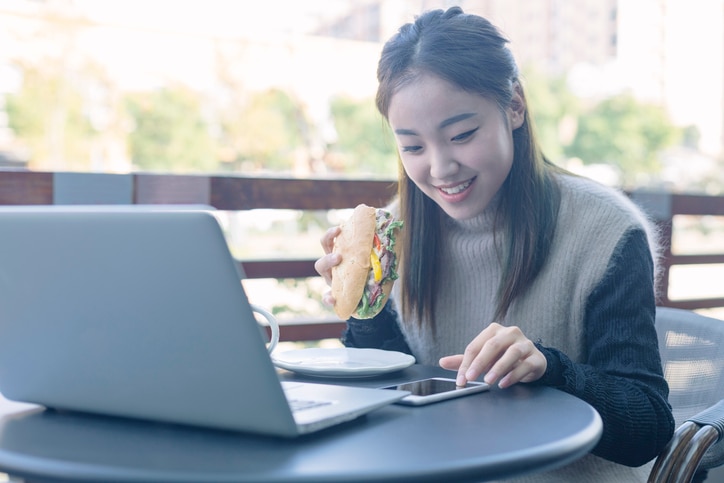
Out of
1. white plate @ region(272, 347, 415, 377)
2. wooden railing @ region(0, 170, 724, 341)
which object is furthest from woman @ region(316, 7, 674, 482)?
wooden railing @ region(0, 170, 724, 341)

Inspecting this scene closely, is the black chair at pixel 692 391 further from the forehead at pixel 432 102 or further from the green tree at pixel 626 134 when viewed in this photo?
the green tree at pixel 626 134

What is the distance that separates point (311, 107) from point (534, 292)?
78.1ft

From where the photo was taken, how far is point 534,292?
1.56 metres

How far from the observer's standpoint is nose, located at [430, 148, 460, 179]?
Answer: 1456 mm

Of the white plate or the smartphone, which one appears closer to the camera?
the smartphone

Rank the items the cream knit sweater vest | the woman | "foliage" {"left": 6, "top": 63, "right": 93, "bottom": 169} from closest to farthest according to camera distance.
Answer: the woman, the cream knit sweater vest, "foliage" {"left": 6, "top": 63, "right": 93, "bottom": 169}

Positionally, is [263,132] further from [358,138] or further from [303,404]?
[303,404]

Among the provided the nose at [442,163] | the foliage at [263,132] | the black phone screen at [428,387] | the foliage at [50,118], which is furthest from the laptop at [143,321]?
the foliage at [263,132]

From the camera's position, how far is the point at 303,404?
92 cm

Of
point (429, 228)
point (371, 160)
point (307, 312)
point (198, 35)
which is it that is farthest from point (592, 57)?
point (429, 228)

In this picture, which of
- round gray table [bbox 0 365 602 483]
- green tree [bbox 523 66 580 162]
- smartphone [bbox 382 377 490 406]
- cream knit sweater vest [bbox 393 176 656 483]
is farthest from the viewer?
green tree [bbox 523 66 580 162]

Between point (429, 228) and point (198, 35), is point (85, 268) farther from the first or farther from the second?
point (198, 35)

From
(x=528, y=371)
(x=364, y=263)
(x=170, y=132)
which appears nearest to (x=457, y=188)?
(x=364, y=263)

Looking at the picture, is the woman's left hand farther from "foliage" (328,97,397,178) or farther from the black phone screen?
"foliage" (328,97,397,178)
